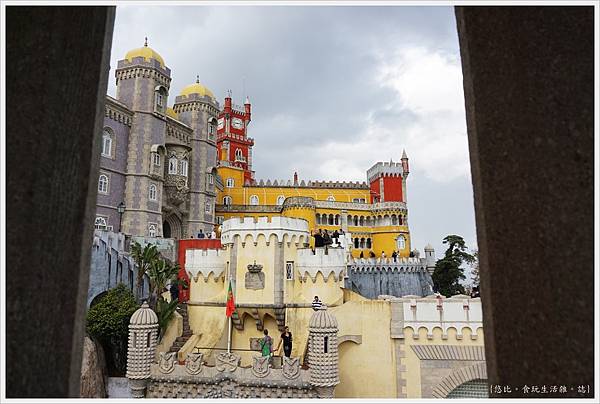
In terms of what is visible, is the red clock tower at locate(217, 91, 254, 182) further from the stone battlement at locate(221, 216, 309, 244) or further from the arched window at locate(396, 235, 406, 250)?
the stone battlement at locate(221, 216, 309, 244)

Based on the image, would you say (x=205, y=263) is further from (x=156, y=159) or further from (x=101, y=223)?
(x=156, y=159)

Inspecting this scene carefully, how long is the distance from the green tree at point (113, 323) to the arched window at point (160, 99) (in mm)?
15356

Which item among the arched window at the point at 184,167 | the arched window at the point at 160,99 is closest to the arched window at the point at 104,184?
the arched window at the point at 160,99

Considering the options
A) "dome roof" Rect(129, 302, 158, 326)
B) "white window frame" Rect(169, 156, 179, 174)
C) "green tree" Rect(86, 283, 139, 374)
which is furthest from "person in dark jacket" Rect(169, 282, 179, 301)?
"white window frame" Rect(169, 156, 179, 174)

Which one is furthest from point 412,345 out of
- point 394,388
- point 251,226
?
point 251,226

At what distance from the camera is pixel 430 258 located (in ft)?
123

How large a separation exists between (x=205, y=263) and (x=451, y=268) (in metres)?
24.4

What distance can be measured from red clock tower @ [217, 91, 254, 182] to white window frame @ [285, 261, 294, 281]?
36.6 meters

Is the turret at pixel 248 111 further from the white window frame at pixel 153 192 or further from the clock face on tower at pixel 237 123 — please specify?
the white window frame at pixel 153 192

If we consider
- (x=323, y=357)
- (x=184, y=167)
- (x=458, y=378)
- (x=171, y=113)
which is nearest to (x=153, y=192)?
(x=184, y=167)

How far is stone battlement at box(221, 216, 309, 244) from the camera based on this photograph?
56.7 ft

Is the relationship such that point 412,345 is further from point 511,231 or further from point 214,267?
point 511,231

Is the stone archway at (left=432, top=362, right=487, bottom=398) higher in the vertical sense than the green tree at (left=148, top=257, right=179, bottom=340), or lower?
lower

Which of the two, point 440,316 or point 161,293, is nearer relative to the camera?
point 440,316
